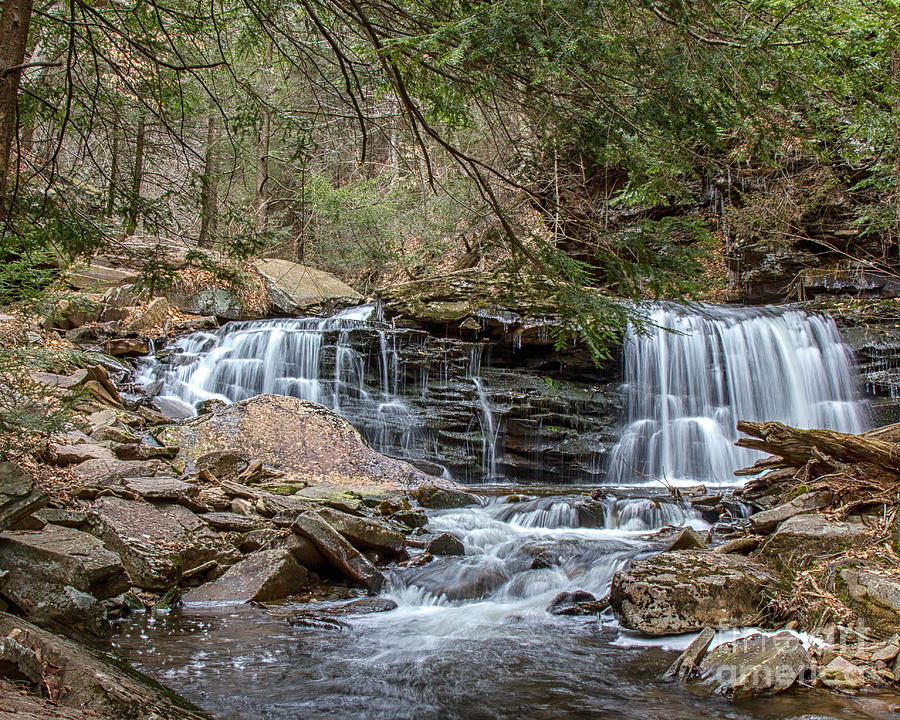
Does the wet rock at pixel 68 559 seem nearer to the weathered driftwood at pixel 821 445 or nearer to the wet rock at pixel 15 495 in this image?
the wet rock at pixel 15 495

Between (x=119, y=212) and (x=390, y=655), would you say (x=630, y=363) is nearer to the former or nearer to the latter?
(x=390, y=655)

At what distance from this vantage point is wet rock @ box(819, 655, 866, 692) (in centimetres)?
364

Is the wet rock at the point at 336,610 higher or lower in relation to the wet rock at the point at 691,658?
lower

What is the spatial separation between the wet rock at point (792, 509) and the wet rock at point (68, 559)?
18.8 feet

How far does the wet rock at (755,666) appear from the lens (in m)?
3.65

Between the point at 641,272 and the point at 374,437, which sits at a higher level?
the point at 641,272

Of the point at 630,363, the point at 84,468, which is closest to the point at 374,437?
the point at 630,363

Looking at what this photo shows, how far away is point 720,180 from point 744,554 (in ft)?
44.2

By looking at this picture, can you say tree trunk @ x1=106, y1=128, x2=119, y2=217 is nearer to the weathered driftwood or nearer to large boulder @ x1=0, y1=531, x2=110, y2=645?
large boulder @ x1=0, y1=531, x2=110, y2=645

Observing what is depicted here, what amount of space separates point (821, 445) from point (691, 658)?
3557 millimetres

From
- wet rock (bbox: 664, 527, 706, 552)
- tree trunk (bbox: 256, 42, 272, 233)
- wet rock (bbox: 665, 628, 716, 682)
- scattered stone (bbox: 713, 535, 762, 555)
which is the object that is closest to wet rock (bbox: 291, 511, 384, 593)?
tree trunk (bbox: 256, 42, 272, 233)

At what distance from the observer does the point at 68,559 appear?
430cm

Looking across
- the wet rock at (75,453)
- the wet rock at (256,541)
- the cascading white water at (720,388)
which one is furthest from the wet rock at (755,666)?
the cascading white water at (720,388)

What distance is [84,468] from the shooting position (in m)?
6.01
